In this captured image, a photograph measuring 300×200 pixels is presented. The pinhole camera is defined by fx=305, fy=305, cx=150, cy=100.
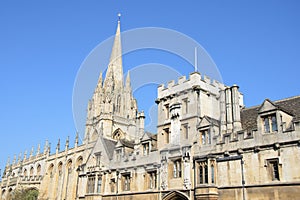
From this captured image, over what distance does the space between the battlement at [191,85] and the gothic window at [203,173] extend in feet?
19.9

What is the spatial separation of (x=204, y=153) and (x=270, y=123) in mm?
5109

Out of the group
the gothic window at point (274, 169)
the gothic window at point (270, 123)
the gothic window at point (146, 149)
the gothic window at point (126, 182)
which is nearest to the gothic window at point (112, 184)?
the gothic window at point (126, 182)

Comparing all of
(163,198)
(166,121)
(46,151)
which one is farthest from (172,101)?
(46,151)

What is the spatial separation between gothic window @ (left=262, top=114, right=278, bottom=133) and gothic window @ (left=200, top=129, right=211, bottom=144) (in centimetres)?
425

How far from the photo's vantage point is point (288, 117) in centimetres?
1889

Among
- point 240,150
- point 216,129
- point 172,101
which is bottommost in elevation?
point 240,150

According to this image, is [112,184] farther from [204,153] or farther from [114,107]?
[114,107]

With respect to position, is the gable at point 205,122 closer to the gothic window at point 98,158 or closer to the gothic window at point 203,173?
the gothic window at point 203,173

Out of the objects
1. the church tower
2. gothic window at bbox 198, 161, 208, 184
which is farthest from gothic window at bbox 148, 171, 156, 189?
the church tower

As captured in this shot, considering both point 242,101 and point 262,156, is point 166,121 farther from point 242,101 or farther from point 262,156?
point 262,156

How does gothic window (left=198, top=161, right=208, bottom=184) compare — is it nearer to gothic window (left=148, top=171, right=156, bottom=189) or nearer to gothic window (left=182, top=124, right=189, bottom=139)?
gothic window (left=182, top=124, right=189, bottom=139)

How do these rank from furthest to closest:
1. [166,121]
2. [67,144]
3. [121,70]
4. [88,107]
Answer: [121,70]
[88,107]
[67,144]
[166,121]

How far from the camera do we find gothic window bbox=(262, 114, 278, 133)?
18.6 m

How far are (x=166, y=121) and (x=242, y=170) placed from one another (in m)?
8.20
